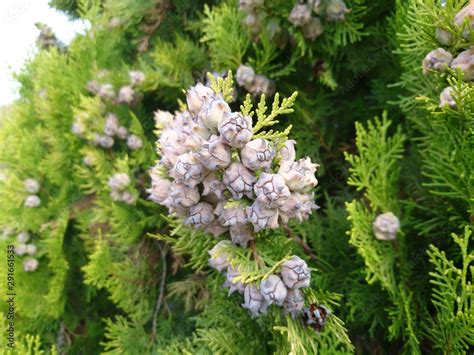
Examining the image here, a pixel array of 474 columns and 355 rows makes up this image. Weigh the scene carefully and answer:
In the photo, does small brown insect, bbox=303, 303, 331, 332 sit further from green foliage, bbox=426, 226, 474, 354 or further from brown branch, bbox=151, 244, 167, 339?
brown branch, bbox=151, 244, 167, 339

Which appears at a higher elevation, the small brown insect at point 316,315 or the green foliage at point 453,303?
the small brown insect at point 316,315

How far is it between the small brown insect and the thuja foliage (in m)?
0.01

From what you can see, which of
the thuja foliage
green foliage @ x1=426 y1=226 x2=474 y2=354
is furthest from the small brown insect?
green foliage @ x1=426 y1=226 x2=474 y2=354

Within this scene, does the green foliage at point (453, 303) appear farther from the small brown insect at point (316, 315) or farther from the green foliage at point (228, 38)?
the green foliage at point (228, 38)

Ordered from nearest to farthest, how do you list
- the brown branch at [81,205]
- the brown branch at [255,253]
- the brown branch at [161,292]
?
1. the brown branch at [255,253]
2. the brown branch at [161,292]
3. the brown branch at [81,205]

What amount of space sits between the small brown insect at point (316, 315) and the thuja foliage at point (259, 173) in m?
0.01

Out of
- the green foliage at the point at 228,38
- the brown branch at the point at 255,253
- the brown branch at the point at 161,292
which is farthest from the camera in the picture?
the brown branch at the point at 161,292

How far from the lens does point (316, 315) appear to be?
61 centimetres

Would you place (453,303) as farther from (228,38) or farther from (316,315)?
(228,38)

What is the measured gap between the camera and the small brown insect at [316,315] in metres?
0.61

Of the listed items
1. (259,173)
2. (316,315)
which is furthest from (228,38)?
(316,315)

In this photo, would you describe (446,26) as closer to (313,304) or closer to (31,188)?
(313,304)

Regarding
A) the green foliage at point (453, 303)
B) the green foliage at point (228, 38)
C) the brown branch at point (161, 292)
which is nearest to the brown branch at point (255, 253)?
the green foliage at point (453, 303)

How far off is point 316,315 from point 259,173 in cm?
23
